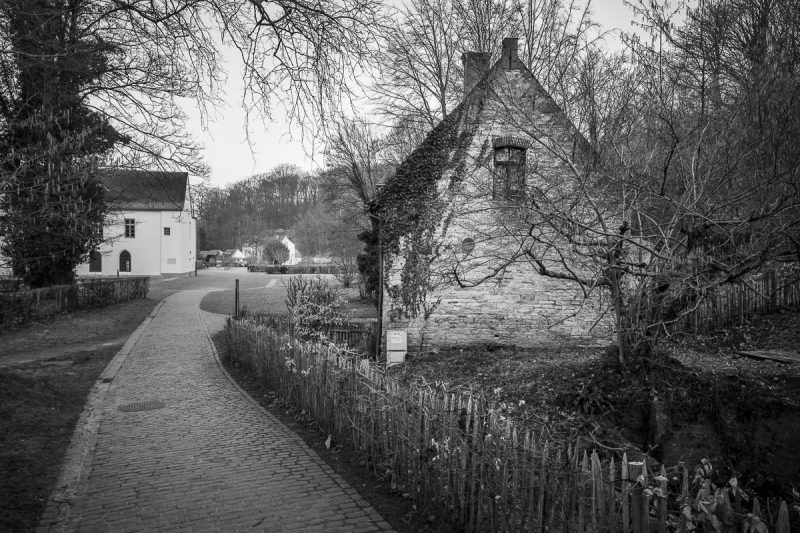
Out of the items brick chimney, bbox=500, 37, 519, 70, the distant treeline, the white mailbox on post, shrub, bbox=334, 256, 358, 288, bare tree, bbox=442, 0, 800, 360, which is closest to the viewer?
bare tree, bbox=442, 0, 800, 360

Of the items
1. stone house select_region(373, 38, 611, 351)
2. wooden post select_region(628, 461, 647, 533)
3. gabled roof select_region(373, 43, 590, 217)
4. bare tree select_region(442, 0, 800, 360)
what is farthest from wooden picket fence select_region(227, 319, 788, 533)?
gabled roof select_region(373, 43, 590, 217)

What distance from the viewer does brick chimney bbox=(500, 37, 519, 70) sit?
40.3 ft

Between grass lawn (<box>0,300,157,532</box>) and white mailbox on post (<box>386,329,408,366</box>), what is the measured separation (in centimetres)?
616

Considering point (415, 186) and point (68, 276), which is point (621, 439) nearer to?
point (415, 186)

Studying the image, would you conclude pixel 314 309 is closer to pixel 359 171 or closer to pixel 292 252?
pixel 359 171

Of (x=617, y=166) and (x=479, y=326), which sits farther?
(x=479, y=326)

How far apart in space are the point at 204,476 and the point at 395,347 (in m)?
7.28

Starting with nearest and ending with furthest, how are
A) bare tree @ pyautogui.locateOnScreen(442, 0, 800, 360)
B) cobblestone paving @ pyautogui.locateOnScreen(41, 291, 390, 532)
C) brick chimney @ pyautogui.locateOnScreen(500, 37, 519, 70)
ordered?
1. cobblestone paving @ pyautogui.locateOnScreen(41, 291, 390, 532)
2. bare tree @ pyautogui.locateOnScreen(442, 0, 800, 360)
3. brick chimney @ pyautogui.locateOnScreen(500, 37, 519, 70)

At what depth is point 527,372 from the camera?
10227 millimetres

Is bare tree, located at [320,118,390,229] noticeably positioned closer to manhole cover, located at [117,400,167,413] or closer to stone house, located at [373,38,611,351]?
stone house, located at [373,38,611,351]

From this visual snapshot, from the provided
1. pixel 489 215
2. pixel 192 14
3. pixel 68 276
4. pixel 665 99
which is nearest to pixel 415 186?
pixel 489 215

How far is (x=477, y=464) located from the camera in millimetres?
4477

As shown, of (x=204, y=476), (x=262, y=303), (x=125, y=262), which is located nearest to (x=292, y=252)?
(x=125, y=262)

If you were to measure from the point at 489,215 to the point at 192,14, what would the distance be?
8957 millimetres
